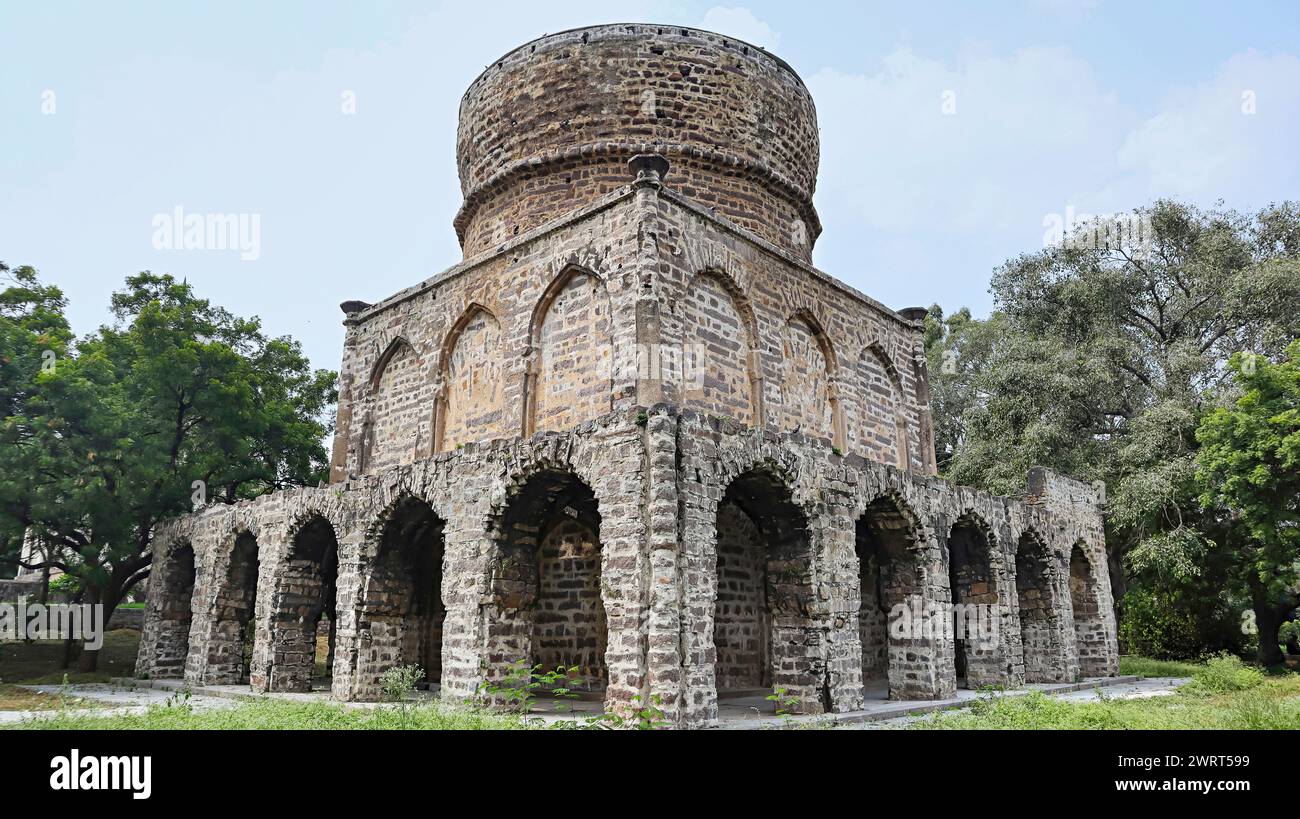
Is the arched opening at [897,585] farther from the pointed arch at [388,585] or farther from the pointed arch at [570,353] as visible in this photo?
the pointed arch at [388,585]

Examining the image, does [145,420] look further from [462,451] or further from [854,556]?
[854,556]

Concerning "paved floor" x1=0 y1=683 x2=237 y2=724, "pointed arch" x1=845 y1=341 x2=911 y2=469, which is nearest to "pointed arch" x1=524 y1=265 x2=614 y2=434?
"pointed arch" x1=845 y1=341 x2=911 y2=469

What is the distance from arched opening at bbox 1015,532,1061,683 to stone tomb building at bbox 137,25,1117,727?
5 cm

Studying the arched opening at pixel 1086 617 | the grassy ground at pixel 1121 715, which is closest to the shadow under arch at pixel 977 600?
the grassy ground at pixel 1121 715

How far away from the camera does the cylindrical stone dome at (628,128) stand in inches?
585

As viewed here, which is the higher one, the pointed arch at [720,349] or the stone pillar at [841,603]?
the pointed arch at [720,349]

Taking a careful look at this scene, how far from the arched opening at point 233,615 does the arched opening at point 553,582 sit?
20.1ft

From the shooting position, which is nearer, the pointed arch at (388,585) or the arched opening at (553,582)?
the arched opening at (553,582)

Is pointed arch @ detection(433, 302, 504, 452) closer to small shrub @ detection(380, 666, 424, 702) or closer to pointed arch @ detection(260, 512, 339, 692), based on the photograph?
pointed arch @ detection(260, 512, 339, 692)

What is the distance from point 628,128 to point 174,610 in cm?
1316

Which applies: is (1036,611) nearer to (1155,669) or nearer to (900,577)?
(900,577)

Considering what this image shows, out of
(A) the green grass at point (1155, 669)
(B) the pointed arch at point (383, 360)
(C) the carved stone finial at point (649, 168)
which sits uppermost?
(C) the carved stone finial at point (649, 168)

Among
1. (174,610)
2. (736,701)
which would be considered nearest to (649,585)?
(736,701)

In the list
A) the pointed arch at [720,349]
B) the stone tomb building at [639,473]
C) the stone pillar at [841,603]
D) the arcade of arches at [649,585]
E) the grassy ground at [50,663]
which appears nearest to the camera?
the arcade of arches at [649,585]
